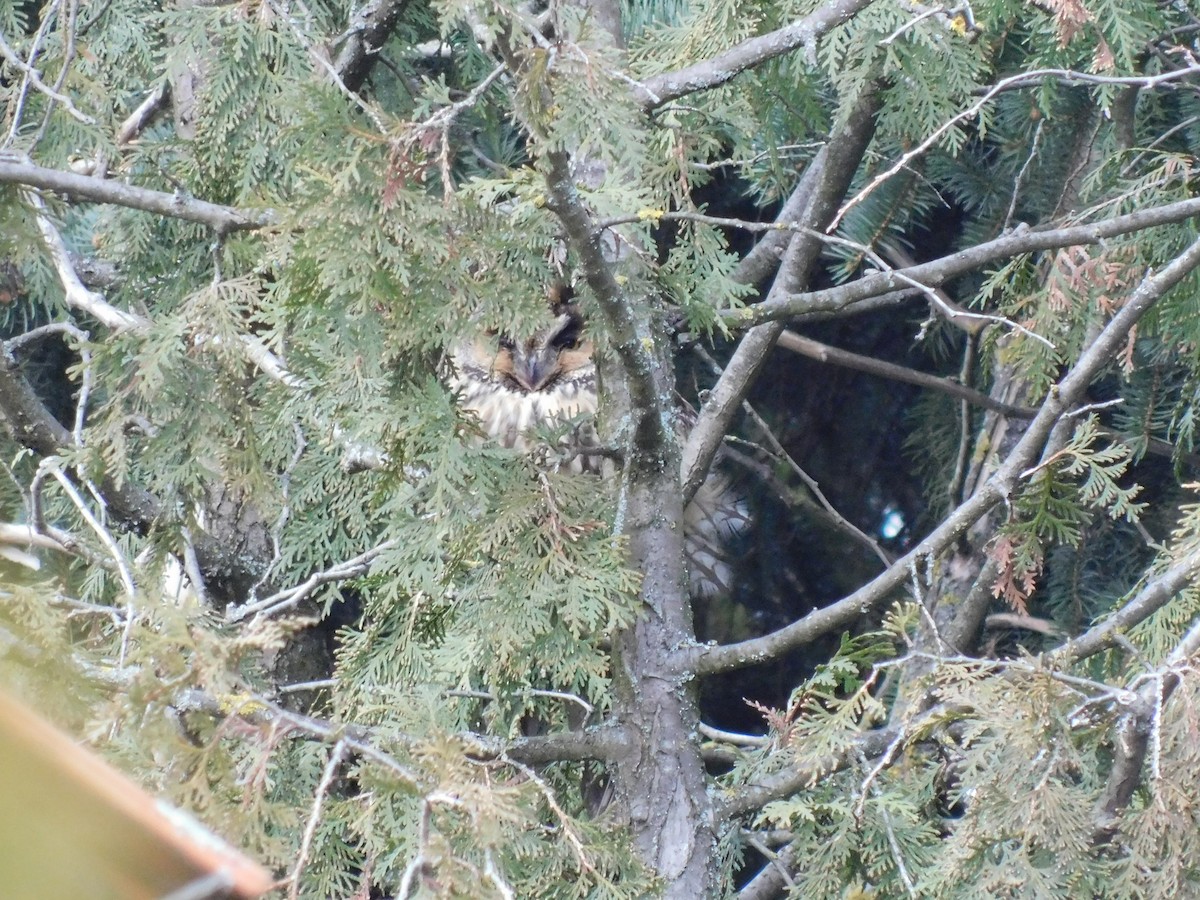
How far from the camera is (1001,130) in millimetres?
2391

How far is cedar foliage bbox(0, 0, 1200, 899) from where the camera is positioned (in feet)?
3.19

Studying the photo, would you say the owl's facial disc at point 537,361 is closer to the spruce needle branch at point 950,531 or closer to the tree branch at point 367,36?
the tree branch at point 367,36

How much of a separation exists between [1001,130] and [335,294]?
5.91 feet

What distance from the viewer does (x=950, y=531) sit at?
133 cm

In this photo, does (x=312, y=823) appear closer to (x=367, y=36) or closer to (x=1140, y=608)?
(x=1140, y=608)

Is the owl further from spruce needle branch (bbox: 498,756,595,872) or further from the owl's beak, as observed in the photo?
spruce needle branch (bbox: 498,756,595,872)

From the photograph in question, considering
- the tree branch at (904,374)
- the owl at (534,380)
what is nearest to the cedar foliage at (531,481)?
the tree branch at (904,374)

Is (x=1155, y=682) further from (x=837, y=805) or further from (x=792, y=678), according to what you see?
(x=792, y=678)

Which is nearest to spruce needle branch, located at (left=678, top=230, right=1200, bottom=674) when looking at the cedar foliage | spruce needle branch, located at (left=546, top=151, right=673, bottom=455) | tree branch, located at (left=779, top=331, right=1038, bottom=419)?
the cedar foliage

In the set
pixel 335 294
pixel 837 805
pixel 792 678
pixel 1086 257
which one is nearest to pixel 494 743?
pixel 837 805

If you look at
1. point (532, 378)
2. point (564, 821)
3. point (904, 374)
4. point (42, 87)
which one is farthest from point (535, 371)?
point (564, 821)

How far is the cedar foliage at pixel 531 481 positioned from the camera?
0.97 metres

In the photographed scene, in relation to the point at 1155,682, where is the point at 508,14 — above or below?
above

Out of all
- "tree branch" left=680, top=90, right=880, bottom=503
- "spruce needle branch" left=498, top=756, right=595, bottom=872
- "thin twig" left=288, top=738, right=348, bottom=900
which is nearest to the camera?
"thin twig" left=288, top=738, right=348, bottom=900
